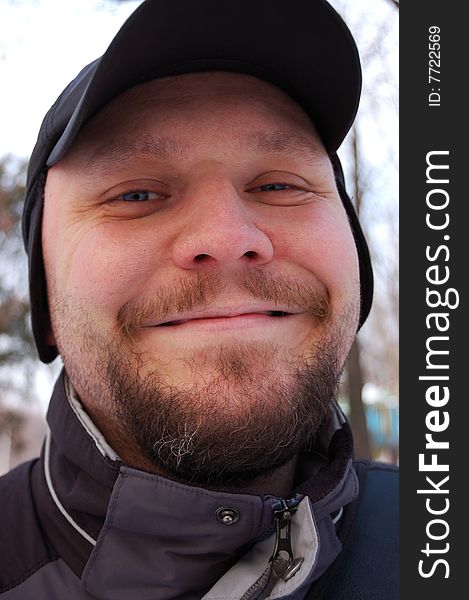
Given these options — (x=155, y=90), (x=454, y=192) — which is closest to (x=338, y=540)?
(x=454, y=192)

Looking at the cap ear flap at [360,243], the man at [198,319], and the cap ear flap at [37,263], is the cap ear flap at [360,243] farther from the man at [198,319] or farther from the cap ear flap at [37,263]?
the cap ear flap at [37,263]

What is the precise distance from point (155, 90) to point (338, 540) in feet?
4.19

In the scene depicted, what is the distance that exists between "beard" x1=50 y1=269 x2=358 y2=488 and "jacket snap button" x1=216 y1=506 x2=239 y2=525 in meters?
0.14

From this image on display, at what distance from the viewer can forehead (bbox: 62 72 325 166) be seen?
148 cm

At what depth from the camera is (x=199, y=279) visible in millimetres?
1395

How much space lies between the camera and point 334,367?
5.08 ft

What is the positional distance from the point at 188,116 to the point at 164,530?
40.1 inches

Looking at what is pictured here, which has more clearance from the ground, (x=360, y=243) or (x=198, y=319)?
(x=360, y=243)

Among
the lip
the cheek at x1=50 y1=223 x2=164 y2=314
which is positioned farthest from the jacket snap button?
the cheek at x1=50 y1=223 x2=164 y2=314

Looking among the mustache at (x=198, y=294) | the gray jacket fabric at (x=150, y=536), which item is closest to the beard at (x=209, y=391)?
the mustache at (x=198, y=294)

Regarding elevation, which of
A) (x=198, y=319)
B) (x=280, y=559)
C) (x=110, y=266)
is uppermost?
(x=110, y=266)

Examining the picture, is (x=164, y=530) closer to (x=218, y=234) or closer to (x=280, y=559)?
(x=280, y=559)

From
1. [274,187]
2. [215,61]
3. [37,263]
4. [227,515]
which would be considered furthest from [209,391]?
[215,61]

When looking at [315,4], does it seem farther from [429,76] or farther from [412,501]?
[412,501]
